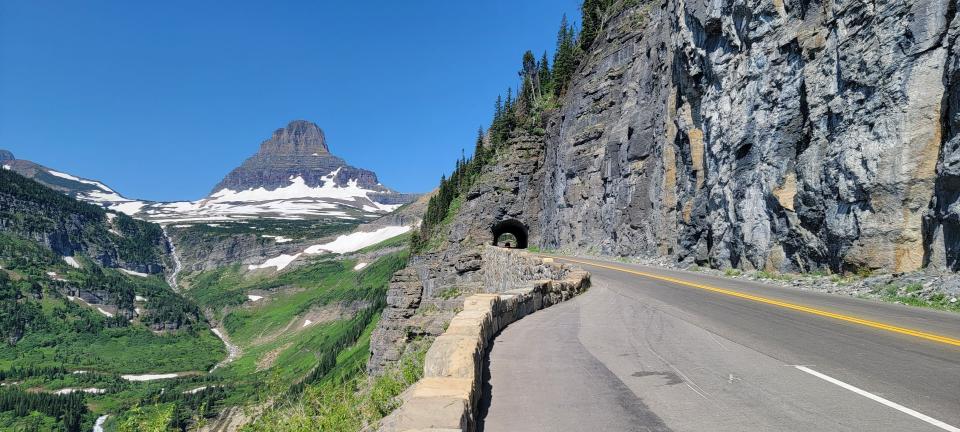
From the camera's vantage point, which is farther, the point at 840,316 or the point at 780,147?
the point at 780,147

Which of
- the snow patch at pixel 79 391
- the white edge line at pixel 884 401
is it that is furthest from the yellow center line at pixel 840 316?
the snow patch at pixel 79 391

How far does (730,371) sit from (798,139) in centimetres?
1877

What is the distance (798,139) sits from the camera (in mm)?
22188

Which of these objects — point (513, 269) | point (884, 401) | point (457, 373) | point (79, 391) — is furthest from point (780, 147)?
point (79, 391)

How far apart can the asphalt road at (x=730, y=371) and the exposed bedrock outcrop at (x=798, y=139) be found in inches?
200

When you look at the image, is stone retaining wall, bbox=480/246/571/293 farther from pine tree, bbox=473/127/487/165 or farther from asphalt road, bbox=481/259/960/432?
pine tree, bbox=473/127/487/165

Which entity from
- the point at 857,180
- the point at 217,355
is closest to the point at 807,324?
the point at 857,180

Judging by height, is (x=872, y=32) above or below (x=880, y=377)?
above

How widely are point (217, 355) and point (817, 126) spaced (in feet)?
540

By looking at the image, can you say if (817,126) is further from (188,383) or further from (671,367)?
(188,383)

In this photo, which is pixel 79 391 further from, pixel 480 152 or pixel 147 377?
pixel 480 152

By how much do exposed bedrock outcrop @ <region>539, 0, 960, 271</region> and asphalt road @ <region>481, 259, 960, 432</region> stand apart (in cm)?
508

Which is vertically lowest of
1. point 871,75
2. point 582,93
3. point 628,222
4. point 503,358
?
point 503,358

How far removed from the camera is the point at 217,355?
497 ft
